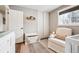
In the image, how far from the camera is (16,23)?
2.40 m

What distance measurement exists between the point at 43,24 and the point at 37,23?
334mm

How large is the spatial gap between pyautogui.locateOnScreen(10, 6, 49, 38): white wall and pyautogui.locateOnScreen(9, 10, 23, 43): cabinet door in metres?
0.27

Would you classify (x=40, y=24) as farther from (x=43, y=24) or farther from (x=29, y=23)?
(x=29, y=23)

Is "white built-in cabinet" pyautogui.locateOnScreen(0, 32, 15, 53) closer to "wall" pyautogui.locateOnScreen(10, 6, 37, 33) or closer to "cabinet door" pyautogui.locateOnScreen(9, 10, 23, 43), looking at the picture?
"cabinet door" pyautogui.locateOnScreen(9, 10, 23, 43)

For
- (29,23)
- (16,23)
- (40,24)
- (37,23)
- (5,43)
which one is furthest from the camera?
(40,24)

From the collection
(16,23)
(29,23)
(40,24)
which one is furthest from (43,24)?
(16,23)

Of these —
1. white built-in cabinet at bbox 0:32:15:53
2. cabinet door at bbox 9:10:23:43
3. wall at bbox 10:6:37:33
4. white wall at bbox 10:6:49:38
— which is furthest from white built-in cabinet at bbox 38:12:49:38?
white built-in cabinet at bbox 0:32:15:53

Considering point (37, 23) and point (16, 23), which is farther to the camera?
point (37, 23)

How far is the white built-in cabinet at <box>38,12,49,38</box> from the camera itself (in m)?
3.17

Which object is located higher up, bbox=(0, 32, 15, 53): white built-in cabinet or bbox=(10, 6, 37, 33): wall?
bbox=(10, 6, 37, 33): wall

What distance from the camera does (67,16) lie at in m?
2.29
